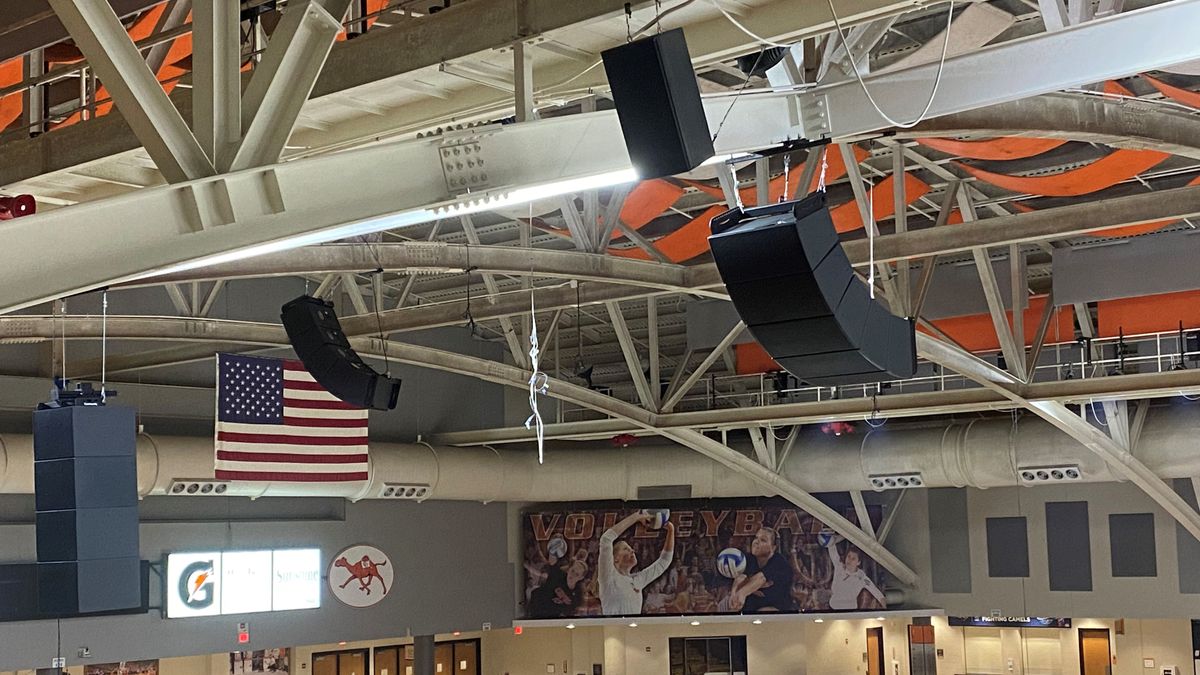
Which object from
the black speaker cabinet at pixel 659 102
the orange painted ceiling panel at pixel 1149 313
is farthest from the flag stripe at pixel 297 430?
the black speaker cabinet at pixel 659 102

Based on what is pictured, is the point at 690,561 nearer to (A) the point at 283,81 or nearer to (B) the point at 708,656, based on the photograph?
(B) the point at 708,656

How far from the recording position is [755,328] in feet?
20.3

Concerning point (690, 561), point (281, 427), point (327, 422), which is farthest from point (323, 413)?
point (690, 561)

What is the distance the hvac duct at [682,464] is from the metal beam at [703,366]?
3.68 m

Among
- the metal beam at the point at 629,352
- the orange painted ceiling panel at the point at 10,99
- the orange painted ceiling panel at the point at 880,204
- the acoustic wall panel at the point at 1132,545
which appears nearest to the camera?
the orange painted ceiling panel at the point at 10,99

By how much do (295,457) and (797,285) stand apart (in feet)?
40.5

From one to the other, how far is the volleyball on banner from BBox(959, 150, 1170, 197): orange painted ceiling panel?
38.9 ft

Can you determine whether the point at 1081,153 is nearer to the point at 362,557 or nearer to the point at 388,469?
the point at 388,469

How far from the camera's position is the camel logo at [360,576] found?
2111cm

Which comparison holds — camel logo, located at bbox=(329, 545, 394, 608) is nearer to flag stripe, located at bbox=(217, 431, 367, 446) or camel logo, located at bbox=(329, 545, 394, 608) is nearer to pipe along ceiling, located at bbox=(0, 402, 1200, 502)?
pipe along ceiling, located at bbox=(0, 402, 1200, 502)

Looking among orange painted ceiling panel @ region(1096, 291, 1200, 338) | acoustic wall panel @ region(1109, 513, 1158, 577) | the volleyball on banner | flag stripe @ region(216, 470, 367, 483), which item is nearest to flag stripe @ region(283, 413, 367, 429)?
flag stripe @ region(216, 470, 367, 483)

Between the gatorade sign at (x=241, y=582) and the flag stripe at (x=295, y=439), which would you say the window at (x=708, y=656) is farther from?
the flag stripe at (x=295, y=439)

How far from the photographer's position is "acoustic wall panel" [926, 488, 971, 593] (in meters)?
22.9

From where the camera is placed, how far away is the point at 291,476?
1697cm
